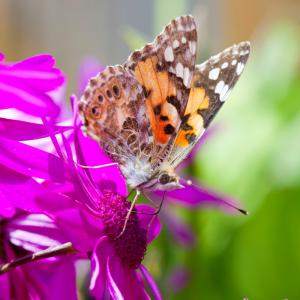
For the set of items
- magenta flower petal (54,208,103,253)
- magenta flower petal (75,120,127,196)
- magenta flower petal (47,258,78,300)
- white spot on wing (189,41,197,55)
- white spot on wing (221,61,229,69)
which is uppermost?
white spot on wing (189,41,197,55)

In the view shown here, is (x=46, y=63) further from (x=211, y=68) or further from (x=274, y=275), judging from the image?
(x=274, y=275)

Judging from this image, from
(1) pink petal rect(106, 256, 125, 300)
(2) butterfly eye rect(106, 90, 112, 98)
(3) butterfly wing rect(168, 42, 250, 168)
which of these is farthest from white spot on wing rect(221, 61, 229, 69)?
(1) pink petal rect(106, 256, 125, 300)

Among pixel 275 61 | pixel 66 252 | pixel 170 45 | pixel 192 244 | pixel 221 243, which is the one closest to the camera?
pixel 66 252

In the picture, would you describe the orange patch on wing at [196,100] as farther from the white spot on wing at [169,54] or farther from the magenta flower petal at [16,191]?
the magenta flower petal at [16,191]

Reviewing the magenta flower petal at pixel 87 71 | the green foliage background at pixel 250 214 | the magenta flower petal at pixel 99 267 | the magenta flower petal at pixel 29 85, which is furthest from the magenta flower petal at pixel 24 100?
the green foliage background at pixel 250 214

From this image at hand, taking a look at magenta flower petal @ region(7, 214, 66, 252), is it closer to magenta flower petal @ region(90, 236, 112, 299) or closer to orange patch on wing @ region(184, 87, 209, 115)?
magenta flower petal @ region(90, 236, 112, 299)

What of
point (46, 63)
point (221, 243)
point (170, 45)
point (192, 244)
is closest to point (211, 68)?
Result: point (170, 45)

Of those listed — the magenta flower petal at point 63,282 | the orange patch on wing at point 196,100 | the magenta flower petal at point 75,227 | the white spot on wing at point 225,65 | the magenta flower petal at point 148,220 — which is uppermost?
the white spot on wing at point 225,65
